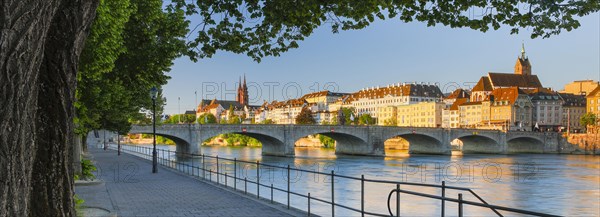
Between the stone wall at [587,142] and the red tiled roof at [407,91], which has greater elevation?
the red tiled roof at [407,91]

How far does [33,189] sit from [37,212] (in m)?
0.16

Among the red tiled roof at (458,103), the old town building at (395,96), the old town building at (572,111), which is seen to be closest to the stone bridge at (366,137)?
the old town building at (572,111)

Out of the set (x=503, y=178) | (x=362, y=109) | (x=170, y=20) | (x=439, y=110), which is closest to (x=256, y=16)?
(x=170, y=20)

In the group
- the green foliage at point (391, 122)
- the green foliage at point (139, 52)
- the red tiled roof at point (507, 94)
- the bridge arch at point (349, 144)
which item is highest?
the red tiled roof at point (507, 94)

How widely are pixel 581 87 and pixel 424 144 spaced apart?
91.9m

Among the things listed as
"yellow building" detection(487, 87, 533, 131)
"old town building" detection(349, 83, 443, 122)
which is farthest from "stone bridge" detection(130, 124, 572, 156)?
"old town building" detection(349, 83, 443, 122)

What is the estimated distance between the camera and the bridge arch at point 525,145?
312ft

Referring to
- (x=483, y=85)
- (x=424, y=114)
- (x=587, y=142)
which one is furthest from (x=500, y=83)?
(x=587, y=142)

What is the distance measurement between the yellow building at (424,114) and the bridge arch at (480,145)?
49.6 metres

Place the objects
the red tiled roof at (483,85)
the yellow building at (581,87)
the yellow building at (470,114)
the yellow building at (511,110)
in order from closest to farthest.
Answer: the yellow building at (511,110) < the yellow building at (470,114) < the red tiled roof at (483,85) < the yellow building at (581,87)

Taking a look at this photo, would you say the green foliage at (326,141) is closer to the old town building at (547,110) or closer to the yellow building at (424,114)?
the yellow building at (424,114)

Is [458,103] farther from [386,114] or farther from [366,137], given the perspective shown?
[366,137]

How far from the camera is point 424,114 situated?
5812 inches

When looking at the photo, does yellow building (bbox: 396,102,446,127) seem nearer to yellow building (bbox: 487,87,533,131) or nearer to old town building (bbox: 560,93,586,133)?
yellow building (bbox: 487,87,533,131)
